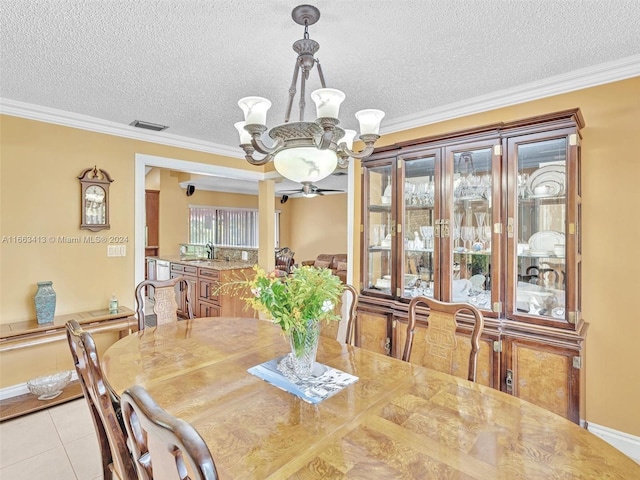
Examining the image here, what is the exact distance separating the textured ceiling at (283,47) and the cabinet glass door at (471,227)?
1.82 ft

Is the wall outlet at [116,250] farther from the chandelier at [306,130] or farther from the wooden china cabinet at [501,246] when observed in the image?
the wooden china cabinet at [501,246]

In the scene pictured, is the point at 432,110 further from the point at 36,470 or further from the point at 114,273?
the point at 36,470

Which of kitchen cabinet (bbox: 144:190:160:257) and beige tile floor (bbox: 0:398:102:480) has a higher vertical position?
→ kitchen cabinet (bbox: 144:190:160:257)

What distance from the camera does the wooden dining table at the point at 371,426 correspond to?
3.17ft

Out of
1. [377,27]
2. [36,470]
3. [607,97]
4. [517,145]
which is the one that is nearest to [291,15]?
[377,27]

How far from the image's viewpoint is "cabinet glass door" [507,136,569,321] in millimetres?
2258

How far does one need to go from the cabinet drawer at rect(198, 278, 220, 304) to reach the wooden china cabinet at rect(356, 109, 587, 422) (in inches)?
96.4

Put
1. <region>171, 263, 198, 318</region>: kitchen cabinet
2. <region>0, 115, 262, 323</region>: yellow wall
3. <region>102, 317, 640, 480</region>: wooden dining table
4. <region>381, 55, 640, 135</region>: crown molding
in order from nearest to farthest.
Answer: <region>102, 317, 640, 480</region>: wooden dining table < <region>381, 55, 640, 135</region>: crown molding < <region>0, 115, 262, 323</region>: yellow wall < <region>171, 263, 198, 318</region>: kitchen cabinet

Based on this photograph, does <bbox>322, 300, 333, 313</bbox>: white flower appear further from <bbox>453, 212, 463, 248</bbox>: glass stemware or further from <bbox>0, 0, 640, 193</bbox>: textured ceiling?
<bbox>453, 212, 463, 248</bbox>: glass stemware

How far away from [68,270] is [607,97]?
4562 mm

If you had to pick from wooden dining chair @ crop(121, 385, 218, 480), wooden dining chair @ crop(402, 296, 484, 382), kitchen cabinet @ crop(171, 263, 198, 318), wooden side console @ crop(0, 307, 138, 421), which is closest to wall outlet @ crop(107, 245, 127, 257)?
wooden side console @ crop(0, 307, 138, 421)

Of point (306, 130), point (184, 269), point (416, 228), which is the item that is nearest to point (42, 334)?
point (184, 269)

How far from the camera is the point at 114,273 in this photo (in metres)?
3.54

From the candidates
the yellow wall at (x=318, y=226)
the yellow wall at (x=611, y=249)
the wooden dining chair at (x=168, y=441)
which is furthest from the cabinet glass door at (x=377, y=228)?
the yellow wall at (x=318, y=226)
